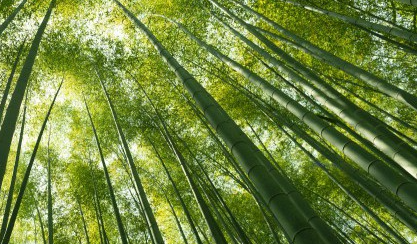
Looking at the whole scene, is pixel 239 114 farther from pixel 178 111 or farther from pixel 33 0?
pixel 33 0

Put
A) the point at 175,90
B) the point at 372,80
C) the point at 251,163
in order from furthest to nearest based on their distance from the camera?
the point at 175,90
the point at 372,80
the point at 251,163

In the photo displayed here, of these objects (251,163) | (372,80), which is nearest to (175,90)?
(372,80)

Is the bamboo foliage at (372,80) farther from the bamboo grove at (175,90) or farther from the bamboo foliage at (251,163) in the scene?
the bamboo foliage at (251,163)

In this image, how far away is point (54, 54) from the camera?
6027mm

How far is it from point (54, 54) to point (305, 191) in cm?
613

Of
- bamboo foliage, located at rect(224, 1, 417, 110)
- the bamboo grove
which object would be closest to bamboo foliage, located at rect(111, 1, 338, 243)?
bamboo foliage, located at rect(224, 1, 417, 110)

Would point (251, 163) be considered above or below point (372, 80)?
below

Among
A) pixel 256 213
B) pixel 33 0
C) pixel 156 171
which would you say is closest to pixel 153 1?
pixel 33 0

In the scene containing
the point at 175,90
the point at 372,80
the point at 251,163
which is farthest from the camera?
the point at 175,90

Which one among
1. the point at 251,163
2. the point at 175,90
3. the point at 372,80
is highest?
the point at 175,90

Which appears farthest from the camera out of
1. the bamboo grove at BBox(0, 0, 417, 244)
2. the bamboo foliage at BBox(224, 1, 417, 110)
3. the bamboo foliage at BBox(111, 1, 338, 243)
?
the bamboo grove at BBox(0, 0, 417, 244)

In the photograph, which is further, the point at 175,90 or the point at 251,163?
the point at 175,90

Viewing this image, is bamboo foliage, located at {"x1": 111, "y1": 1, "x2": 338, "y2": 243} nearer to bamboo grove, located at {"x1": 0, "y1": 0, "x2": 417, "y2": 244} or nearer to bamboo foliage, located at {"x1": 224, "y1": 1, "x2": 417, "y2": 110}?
bamboo foliage, located at {"x1": 224, "y1": 1, "x2": 417, "y2": 110}

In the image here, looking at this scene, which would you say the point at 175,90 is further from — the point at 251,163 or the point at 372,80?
the point at 251,163
